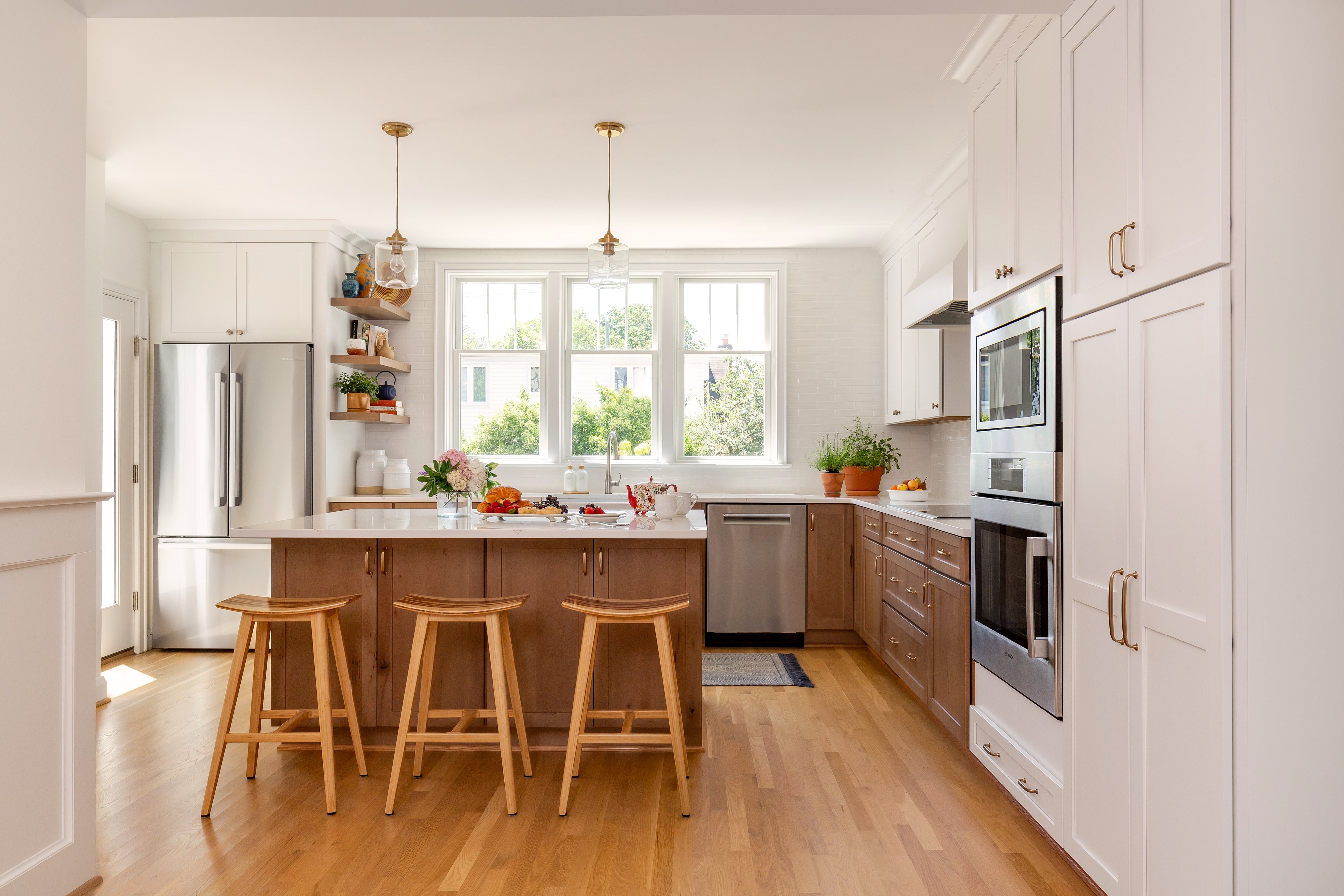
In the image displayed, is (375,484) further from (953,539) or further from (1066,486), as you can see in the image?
(1066,486)

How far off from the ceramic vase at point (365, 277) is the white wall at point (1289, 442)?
16.2ft

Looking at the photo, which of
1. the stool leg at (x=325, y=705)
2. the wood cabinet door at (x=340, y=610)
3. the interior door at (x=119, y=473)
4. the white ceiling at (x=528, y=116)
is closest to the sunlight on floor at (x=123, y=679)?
the interior door at (x=119, y=473)

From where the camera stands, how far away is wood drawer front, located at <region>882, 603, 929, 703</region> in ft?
12.0

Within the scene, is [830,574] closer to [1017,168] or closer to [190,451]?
[1017,168]

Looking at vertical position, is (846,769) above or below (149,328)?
below

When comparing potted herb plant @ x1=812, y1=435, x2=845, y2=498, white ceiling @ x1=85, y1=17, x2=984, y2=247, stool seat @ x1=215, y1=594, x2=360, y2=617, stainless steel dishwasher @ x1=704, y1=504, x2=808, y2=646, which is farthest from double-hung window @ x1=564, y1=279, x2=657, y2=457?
stool seat @ x1=215, y1=594, x2=360, y2=617

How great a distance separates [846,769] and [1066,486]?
1.41 metres

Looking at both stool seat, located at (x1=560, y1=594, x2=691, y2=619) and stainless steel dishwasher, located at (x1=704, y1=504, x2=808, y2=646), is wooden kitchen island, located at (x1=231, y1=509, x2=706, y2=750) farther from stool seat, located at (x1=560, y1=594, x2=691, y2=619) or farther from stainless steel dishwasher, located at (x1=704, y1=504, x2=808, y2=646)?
stainless steel dishwasher, located at (x1=704, y1=504, x2=808, y2=646)

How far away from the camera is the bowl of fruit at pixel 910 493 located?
4574 mm

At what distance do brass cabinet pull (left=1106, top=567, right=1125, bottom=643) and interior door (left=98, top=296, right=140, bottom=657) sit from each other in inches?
197

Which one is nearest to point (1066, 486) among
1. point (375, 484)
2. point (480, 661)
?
point (480, 661)

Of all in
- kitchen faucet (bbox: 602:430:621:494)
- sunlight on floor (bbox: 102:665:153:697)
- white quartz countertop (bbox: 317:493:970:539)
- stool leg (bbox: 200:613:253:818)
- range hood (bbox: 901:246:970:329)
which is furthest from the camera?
kitchen faucet (bbox: 602:430:621:494)

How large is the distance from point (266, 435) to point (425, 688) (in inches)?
113

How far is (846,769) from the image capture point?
3074 mm
